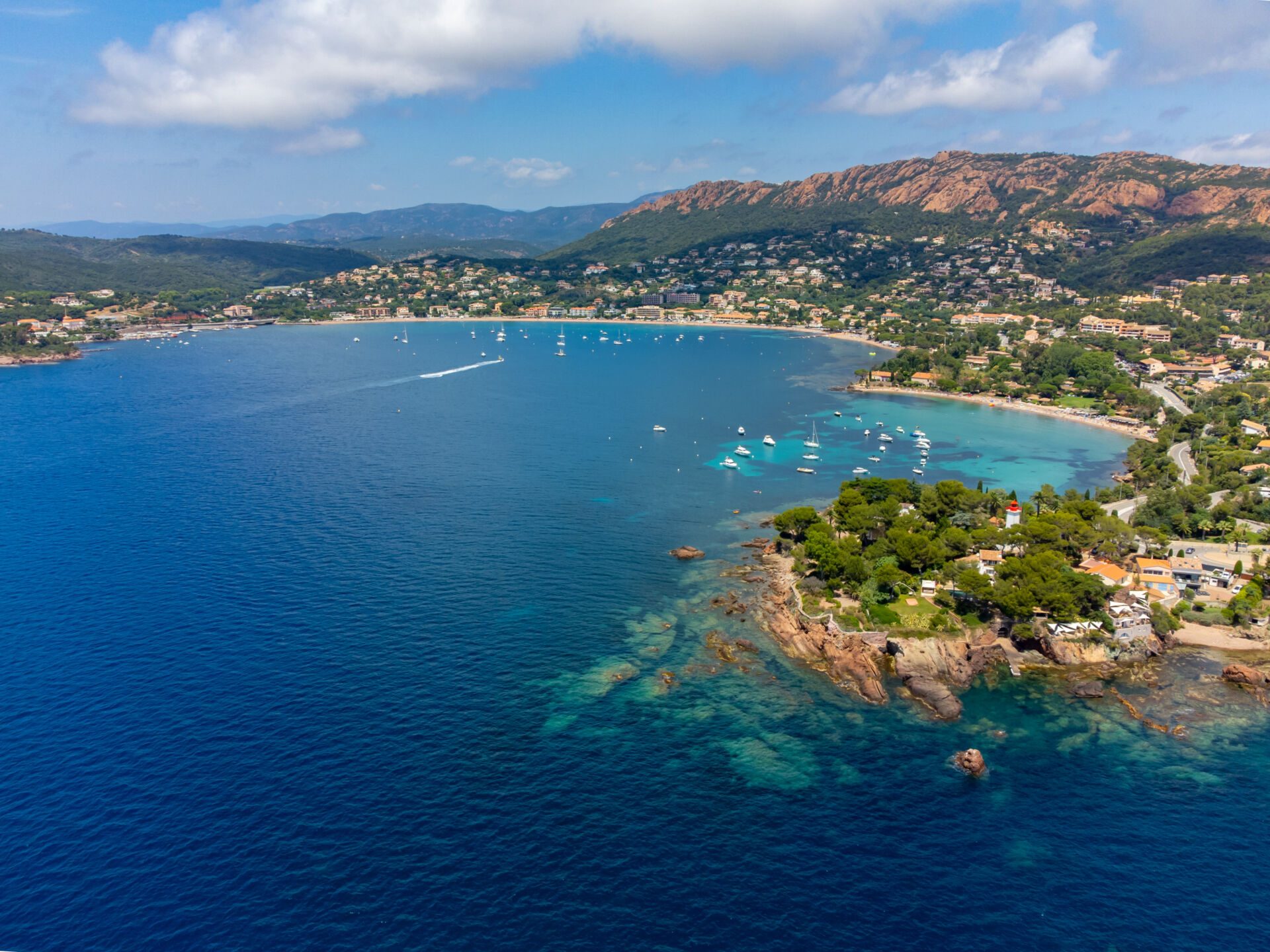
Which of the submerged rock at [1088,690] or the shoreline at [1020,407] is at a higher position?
the shoreline at [1020,407]

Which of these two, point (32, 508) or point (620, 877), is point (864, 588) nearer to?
point (620, 877)

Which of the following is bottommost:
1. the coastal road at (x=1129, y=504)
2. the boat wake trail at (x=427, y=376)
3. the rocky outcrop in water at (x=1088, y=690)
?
the rocky outcrop in water at (x=1088, y=690)

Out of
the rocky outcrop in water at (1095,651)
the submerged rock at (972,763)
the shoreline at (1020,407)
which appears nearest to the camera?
the submerged rock at (972,763)

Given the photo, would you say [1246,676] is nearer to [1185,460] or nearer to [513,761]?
[513,761]

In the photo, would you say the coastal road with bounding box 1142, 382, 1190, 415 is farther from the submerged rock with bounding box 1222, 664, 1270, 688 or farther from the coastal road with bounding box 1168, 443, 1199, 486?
the submerged rock with bounding box 1222, 664, 1270, 688

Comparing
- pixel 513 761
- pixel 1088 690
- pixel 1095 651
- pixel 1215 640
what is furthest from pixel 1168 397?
pixel 513 761

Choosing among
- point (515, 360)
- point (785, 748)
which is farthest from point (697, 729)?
point (515, 360)

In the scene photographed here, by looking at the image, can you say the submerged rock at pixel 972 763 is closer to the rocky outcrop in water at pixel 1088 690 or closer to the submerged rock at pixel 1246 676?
the rocky outcrop in water at pixel 1088 690

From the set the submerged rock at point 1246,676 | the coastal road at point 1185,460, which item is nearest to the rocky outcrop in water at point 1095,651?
the submerged rock at point 1246,676
